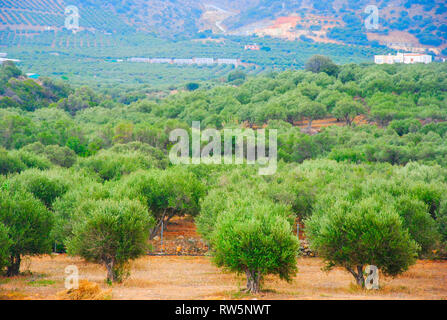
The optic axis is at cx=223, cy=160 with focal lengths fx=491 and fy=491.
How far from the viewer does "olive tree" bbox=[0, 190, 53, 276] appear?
1916 centimetres

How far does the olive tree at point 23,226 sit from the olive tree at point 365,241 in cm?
1116

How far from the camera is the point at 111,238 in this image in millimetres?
18078

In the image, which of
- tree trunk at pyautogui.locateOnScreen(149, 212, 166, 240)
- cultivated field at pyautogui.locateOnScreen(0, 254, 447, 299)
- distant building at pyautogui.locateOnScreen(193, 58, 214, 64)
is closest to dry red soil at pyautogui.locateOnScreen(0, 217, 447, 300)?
cultivated field at pyautogui.locateOnScreen(0, 254, 447, 299)

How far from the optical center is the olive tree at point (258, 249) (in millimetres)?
16047

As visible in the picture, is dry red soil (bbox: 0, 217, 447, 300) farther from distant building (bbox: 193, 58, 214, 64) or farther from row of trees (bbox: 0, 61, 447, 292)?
distant building (bbox: 193, 58, 214, 64)

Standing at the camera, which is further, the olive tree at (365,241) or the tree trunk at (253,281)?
the olive tree at (365,241)

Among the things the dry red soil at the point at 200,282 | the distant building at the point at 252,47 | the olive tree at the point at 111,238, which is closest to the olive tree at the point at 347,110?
the dry red soil at the point at 200,282

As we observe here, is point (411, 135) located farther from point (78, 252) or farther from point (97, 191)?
point (78, 252)

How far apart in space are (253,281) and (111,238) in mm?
5478

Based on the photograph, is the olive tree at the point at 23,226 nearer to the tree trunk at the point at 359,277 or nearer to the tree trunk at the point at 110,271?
the tree trunk at the point at 110,271

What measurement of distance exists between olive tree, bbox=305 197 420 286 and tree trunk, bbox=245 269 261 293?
2.88 metres

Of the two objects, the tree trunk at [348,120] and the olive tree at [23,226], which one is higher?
the tree trunk at [348,120]

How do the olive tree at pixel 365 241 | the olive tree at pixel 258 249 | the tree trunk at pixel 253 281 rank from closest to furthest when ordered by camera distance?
the olive tree at pixel 258 249, the tree trunk at pixel 253 281, the olive tree at pixel 365 241


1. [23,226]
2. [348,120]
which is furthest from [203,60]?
[23,226]
